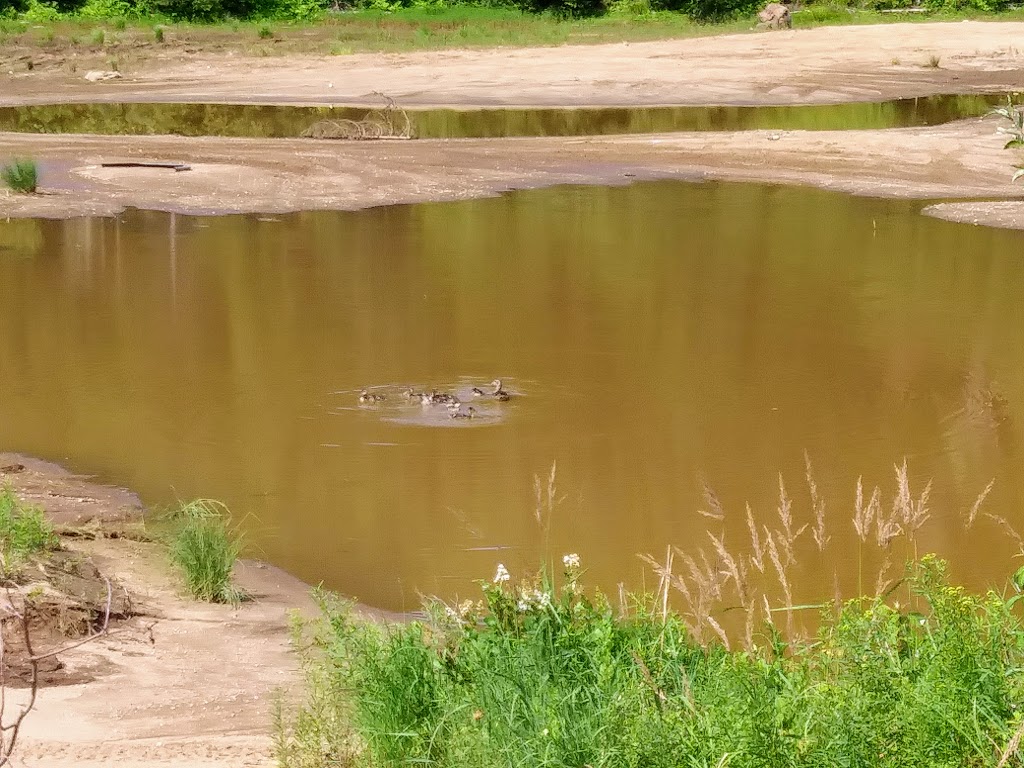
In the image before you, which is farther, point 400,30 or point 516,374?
point 400,30

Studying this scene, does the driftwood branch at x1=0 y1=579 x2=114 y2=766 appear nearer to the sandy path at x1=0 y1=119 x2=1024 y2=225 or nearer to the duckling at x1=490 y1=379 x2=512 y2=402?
the duckling at x1=490 y1=379 x2=512 y2=402

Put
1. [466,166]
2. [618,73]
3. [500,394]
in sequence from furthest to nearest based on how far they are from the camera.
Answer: [618,73] < [466,166] < [500,394]

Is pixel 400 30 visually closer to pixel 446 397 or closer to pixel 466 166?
pixel 466 166

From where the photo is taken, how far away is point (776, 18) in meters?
44.2

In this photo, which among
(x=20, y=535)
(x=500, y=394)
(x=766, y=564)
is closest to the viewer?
(x=20, y=535)

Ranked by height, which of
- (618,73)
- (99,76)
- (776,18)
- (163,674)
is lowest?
(163,674)

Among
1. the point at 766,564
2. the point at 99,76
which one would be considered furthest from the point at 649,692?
the point at 99,76

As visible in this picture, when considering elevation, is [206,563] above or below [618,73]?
below

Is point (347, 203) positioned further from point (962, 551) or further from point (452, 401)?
point (962, 551)

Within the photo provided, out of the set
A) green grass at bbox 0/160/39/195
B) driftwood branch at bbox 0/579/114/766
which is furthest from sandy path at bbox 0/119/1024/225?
driftwood branch at bbox 0/579/114/766

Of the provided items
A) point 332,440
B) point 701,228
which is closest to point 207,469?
point 332,440

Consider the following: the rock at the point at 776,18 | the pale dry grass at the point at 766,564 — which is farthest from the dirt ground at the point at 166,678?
the rock at the point at 776,18

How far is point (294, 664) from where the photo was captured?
679 centimetres

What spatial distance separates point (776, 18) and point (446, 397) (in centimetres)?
3498
